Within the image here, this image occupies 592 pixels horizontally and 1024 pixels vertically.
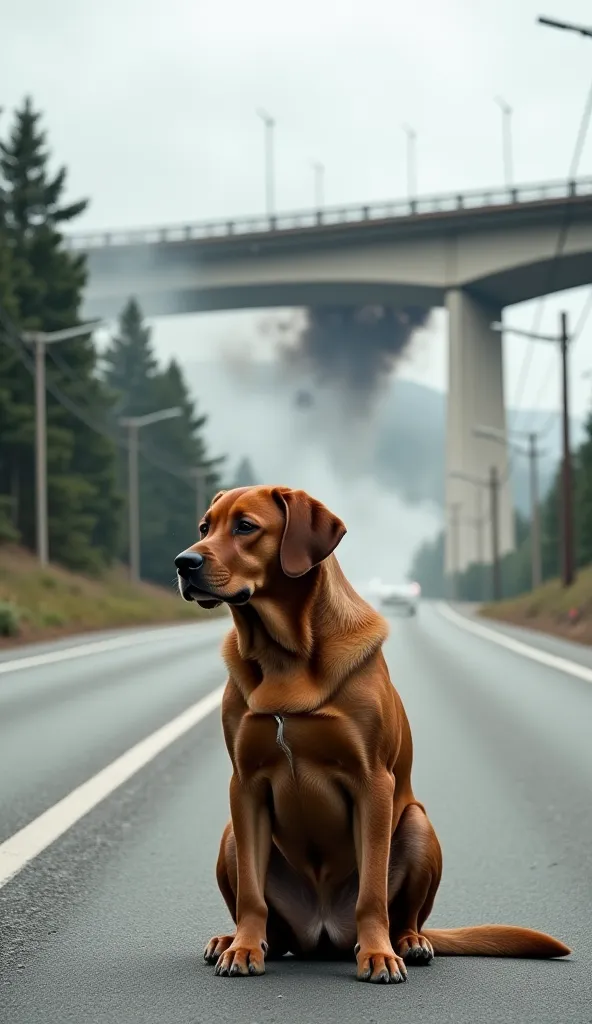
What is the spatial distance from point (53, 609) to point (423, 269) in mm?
59988

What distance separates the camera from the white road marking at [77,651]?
21.0 metres

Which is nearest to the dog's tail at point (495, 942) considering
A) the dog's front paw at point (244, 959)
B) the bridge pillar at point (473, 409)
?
the dog's front paw at point (244, 959)

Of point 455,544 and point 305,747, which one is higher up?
point 305,747

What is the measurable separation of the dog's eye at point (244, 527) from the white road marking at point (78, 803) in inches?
107

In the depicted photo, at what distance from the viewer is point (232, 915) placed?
5.01 meters

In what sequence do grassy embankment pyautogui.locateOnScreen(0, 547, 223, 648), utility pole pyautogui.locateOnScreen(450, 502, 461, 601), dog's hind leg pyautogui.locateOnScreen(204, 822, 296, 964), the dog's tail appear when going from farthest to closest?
1. utility pole pyautogui.locateOnScreen(450, 502, 461, 601)
2. grassy embankment pyautogui.locateOnScreen(0, 547, 223, 648)
3. the dog's tail
4. dog's hind leg pyautogui.locateOnScreen(204, 822, 296, 964)

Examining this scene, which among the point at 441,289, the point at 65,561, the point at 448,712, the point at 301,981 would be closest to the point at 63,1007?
the point at 301,981

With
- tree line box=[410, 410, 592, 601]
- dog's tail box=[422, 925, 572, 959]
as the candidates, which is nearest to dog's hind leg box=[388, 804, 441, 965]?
dog's tail box=[422, 925, 572, 959]

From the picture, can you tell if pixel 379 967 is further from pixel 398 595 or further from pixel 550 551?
pixel 550 551

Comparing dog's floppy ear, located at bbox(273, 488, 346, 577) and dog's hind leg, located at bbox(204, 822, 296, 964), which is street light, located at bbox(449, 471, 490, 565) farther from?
dog's floppy ear, located at bbox(273, 488, 346, 577)

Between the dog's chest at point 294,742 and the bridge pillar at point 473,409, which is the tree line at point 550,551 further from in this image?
the dog's chest at point 294,742

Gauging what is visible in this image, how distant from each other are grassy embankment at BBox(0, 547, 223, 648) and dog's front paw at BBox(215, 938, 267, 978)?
900 inches

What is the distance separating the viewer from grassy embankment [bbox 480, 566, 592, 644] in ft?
110

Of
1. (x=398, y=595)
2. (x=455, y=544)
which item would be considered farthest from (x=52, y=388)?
(x=455, y=544)
